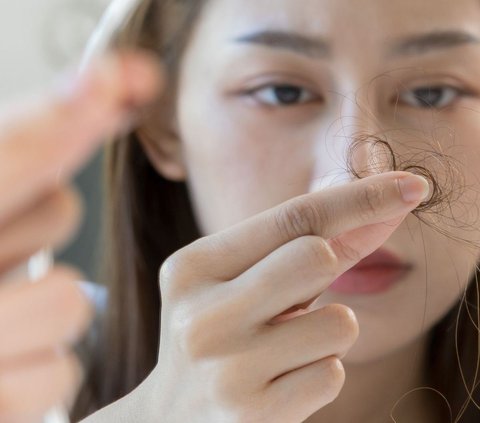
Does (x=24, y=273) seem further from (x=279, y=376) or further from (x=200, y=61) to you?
Answer: (x=200, y=61)

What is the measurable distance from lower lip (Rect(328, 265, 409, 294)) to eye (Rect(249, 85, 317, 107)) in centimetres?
11

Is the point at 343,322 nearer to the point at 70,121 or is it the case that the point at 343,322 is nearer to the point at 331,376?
the point at 331,376

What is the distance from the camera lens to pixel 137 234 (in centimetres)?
68

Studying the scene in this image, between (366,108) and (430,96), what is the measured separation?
0.14ft

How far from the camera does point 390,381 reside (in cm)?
48

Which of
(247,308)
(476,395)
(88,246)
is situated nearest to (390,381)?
(476,395)

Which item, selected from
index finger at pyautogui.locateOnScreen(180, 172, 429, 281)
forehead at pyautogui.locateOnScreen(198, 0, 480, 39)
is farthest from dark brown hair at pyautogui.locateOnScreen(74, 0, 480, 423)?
index finger at pyautogui.locateOnScreen(180, 172, 429, 281)

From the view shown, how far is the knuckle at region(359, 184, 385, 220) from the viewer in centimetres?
36

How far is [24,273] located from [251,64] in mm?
241

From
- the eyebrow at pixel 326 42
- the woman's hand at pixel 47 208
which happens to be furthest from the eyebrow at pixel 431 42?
the woman's hand at pixel 47 208

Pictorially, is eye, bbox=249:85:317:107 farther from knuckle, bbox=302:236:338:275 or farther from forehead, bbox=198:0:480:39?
knuckle, bbox=302:236:338:275

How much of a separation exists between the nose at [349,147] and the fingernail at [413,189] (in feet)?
0.24

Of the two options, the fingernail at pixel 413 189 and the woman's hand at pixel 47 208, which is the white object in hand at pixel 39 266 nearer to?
the woman's hand at pixel 47 208

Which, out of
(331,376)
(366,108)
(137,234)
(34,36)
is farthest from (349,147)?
(34,36)
